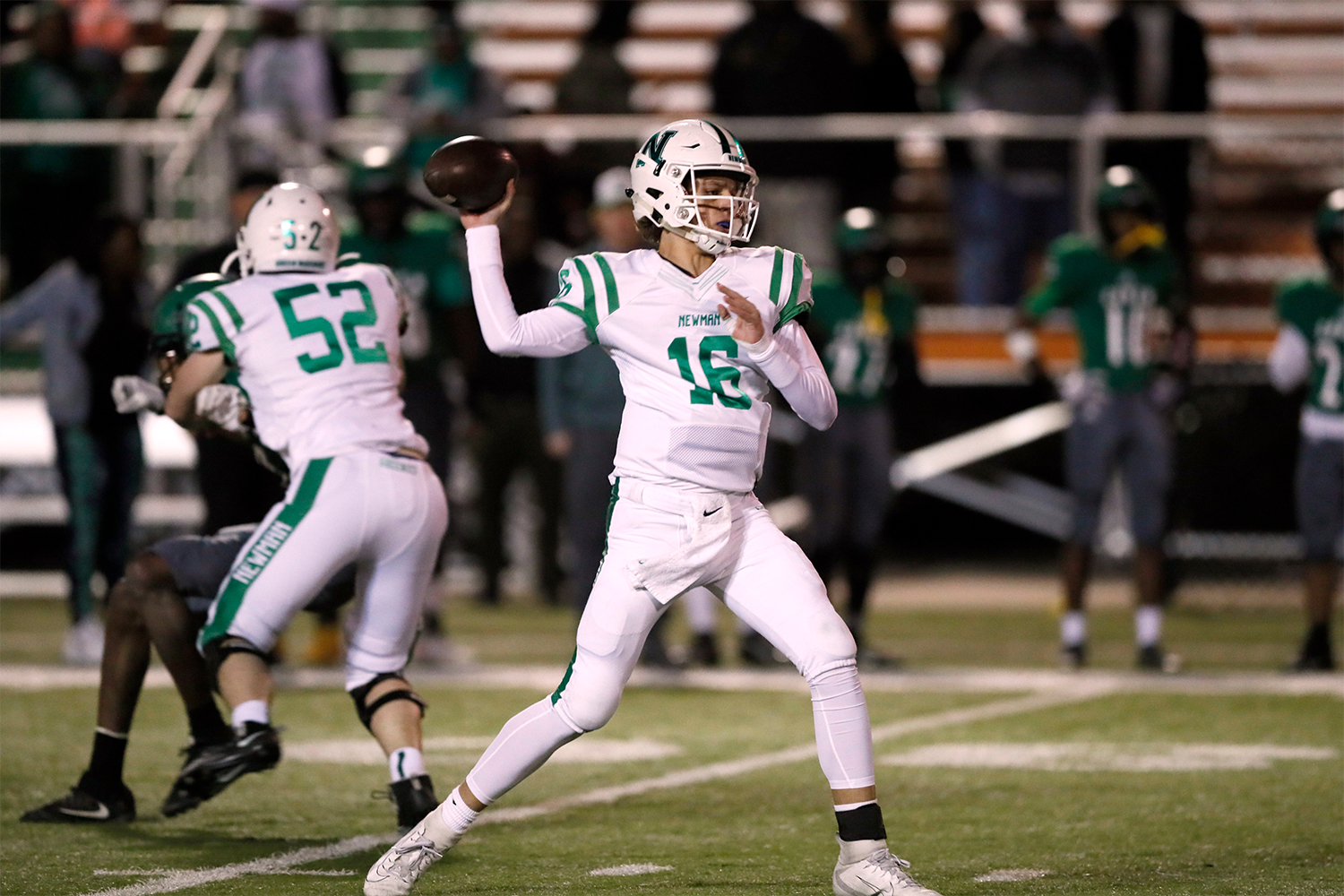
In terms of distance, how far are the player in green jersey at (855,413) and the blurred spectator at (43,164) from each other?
4.69 meters

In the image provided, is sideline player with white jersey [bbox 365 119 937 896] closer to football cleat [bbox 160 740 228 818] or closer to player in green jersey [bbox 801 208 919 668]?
football cleat [bbox 160 740 228 818]

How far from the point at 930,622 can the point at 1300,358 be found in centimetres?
263

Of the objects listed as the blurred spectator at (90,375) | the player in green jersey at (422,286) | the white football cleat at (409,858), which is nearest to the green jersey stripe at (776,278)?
the white football cleat at (409,858)

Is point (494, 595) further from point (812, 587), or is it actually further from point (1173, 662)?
point (812, 587)

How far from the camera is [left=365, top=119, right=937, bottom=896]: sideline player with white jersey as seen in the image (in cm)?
459

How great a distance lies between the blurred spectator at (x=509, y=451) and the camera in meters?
10.2

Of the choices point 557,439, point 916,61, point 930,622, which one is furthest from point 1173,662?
point 916,61

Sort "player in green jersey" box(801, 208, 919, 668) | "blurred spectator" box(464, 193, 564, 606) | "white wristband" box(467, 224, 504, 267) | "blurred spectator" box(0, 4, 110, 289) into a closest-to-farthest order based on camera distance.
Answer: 1. "white wristband" box(467, 224, 504, 267)
2. "player in green jersey" box(801, 208, 919, 668)
3. "blurred spectator" box(464, 193, 564, 606)
4. "blurred spectator" box(0, 4, 110, 289)

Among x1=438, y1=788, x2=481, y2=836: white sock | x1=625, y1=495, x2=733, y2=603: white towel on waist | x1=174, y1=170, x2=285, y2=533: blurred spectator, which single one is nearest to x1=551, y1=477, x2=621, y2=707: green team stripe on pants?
x1=625, y1=495, x2=733, y2=603: white towel on waist

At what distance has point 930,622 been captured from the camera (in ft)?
35.0

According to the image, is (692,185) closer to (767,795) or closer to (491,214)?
(491,214)

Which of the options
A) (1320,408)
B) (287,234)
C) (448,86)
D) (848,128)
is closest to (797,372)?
(287,234)

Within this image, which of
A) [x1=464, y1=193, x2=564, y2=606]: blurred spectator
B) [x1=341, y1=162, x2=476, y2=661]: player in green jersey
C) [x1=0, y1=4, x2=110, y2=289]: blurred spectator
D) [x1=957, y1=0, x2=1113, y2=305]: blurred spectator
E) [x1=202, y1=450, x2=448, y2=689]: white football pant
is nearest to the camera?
[x1=202, y1=450, x2=448, y2=689]: white football pant

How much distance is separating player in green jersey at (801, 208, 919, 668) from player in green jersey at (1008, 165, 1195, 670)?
2.31ft
